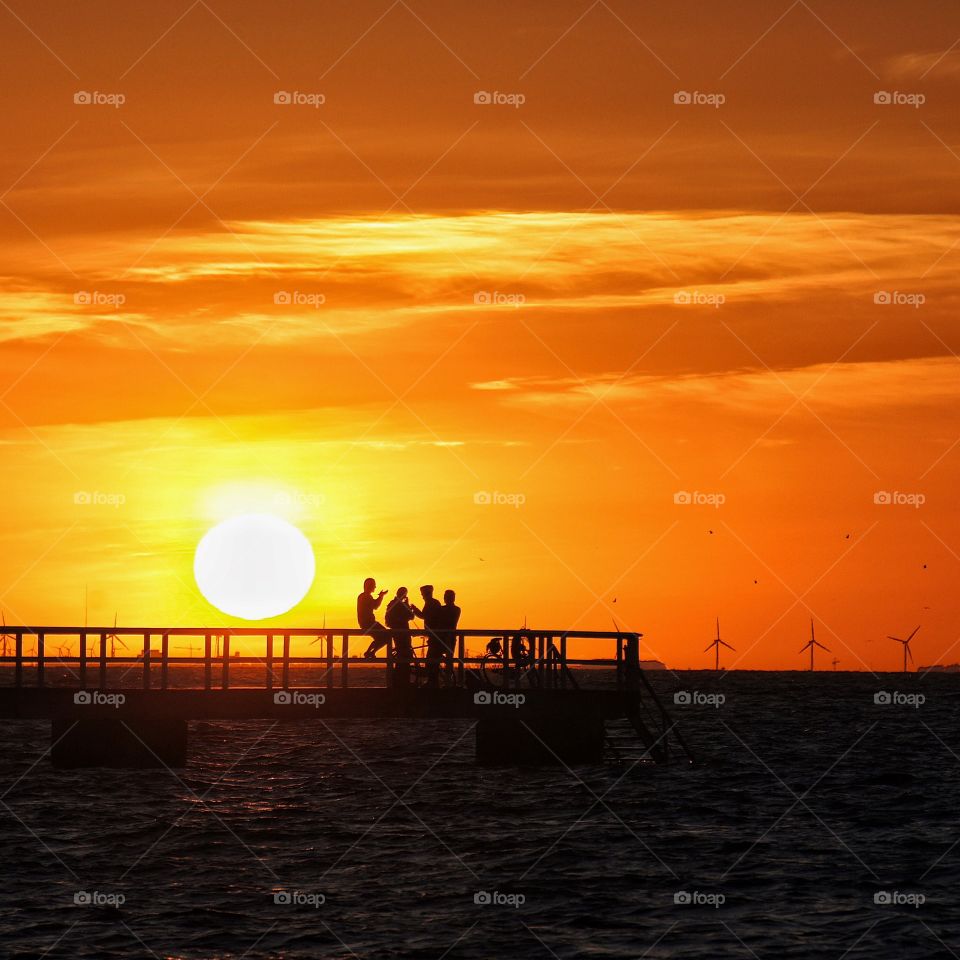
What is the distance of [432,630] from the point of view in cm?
3666

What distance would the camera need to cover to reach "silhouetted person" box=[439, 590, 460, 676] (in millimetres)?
36344

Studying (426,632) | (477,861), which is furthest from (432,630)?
(477,861)

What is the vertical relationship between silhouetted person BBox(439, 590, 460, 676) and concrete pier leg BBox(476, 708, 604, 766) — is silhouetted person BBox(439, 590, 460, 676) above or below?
above

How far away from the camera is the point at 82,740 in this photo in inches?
1523

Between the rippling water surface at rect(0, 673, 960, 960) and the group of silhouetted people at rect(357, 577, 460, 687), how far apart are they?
3373 mm

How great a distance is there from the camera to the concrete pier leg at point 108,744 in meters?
38.6

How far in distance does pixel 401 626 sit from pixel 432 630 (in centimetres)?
74

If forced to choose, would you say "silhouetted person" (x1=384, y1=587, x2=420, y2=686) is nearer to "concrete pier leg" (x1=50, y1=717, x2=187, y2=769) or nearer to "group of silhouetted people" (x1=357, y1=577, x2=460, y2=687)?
"group of silhouetted people" (x1=357, y1=577, x2=460, y2=687)

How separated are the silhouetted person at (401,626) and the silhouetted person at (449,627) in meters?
0.71

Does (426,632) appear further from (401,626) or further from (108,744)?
(108,744)

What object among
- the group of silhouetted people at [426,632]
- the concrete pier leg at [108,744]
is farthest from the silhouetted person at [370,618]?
the concrete pier leg at [108,744]

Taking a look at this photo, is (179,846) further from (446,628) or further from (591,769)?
(591,769)

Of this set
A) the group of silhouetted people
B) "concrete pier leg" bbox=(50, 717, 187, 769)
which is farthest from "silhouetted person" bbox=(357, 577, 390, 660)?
"concrete pier leg" bbox=(50, 717, 187, 769)

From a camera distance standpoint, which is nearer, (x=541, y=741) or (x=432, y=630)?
(x=432, y=630)
